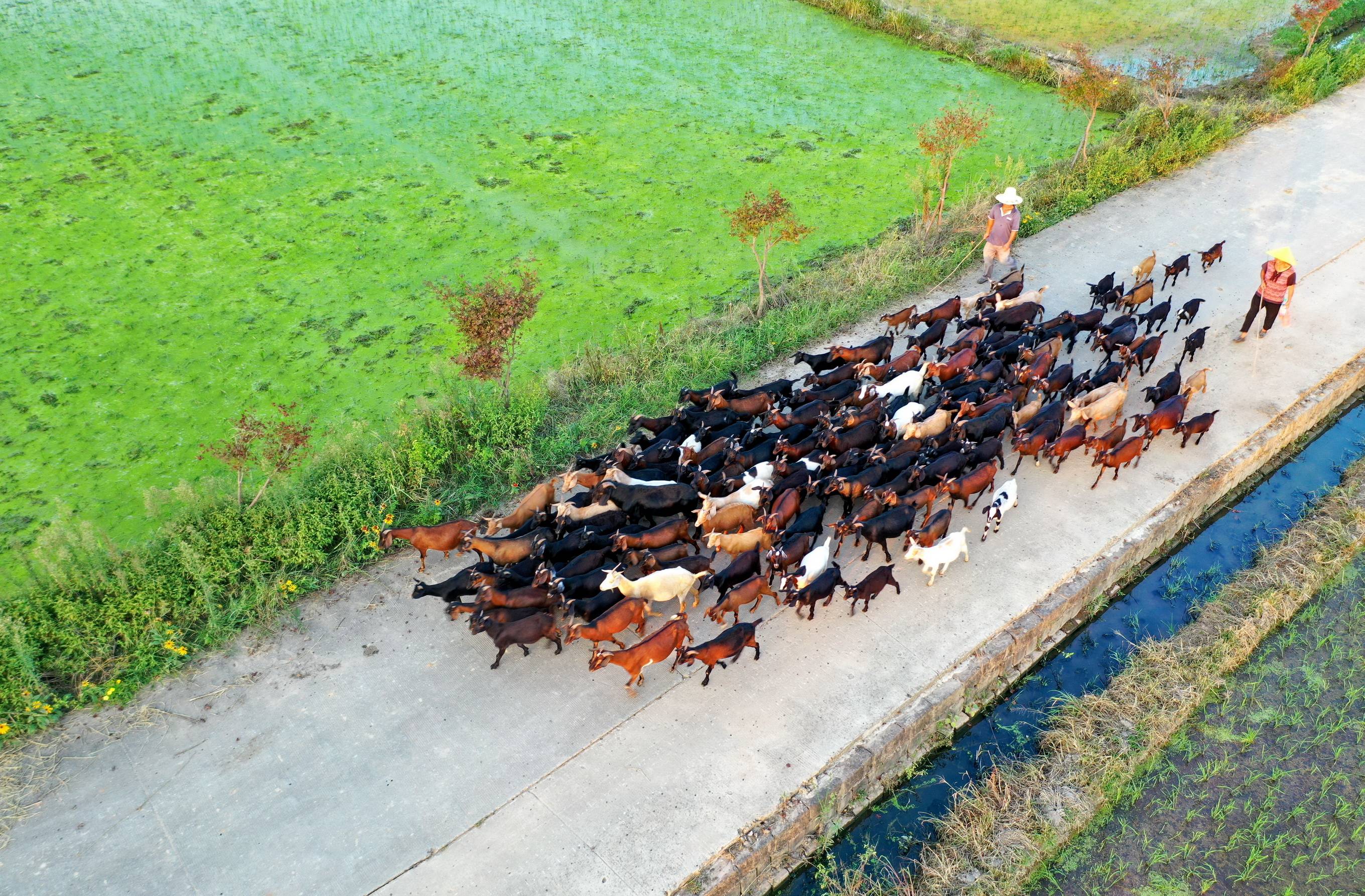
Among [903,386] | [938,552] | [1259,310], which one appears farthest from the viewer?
[1259,310]

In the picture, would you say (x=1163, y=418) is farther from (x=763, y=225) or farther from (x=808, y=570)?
(x=763, y=225)

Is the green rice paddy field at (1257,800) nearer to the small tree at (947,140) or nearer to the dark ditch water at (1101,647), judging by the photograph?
the dark ditch water at (1101,647)

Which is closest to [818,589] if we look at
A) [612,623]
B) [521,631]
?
[612,623]

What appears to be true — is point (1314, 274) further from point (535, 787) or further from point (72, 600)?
point (72, 600)

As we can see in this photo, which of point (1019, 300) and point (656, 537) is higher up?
point (1019, 300)

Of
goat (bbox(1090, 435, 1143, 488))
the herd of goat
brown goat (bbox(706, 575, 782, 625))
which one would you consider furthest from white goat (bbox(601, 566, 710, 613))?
goat (bbox(1090, 435, 1143, 488))

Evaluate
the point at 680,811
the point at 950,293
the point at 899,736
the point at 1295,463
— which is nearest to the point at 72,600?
the point at 680,811

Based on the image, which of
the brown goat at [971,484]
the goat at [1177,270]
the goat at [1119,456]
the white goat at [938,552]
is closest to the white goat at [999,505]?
the brown goat at [971,484]
